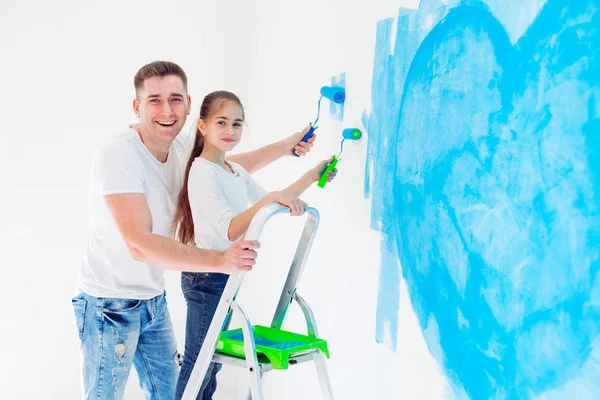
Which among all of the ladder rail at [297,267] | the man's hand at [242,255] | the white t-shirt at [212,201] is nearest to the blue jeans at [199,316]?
the white t-shirt at [212,201]

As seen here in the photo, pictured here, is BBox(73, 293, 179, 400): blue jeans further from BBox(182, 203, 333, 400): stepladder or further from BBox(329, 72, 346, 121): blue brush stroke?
BBox(329, 72, 346, 121): blue brush stroke

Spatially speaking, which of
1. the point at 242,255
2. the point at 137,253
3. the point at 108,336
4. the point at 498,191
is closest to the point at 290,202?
the point at 242,255

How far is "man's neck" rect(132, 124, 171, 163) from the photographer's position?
1.91 meters

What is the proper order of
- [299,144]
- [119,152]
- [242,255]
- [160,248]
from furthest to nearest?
[299,144], [119,152], [160,248], [242,255]

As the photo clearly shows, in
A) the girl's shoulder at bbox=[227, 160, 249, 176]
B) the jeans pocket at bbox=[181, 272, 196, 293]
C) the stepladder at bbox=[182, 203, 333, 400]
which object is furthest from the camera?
the girl's shoulder at bbox=[227, 160, 249, 176]

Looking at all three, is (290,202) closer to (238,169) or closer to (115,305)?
(238,169)

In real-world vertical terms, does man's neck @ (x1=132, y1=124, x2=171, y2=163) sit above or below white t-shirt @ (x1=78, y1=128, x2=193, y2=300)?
above

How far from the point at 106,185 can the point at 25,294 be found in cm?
122

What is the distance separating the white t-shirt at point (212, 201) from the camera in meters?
1.78

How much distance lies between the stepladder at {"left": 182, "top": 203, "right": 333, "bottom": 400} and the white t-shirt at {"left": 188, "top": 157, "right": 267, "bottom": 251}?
0.66 feet

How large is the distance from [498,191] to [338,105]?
89cm

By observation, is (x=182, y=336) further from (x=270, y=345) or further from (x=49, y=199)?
(x=270, y=345)

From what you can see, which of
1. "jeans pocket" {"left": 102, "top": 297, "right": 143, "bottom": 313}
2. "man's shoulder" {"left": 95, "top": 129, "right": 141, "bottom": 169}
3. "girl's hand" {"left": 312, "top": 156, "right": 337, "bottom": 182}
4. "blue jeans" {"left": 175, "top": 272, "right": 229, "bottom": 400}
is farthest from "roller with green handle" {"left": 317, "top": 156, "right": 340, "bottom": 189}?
"jeans pocket" {"left": 102, "top": 297, "right": 143, "bottom": 313}

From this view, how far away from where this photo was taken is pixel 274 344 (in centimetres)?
165
